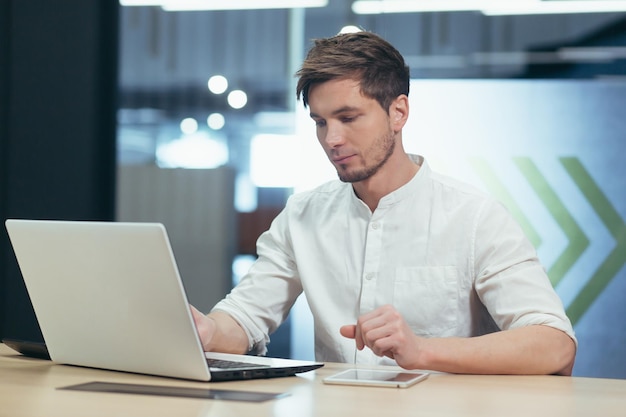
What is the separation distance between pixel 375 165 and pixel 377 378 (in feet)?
2.28

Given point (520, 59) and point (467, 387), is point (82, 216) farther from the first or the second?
point (467, 387)

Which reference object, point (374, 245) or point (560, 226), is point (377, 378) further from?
point (560, 226)

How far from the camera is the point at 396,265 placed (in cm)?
207

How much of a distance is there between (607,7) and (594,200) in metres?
0.76

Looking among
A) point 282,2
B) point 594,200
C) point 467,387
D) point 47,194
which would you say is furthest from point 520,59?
point 467,387

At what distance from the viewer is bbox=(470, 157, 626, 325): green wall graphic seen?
11.3 ft

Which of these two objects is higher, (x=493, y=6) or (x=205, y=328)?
(x=493, y=6)

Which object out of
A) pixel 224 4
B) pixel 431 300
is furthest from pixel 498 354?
pixel 224 4

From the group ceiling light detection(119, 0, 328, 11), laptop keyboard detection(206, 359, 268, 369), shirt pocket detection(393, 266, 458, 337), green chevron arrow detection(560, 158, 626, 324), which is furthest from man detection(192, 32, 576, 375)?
ceiling light detection(119, 0, 328, 11)

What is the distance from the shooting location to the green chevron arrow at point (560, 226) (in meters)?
3.47

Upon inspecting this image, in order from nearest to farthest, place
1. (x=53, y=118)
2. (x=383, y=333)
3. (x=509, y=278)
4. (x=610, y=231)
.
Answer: (x=383, y=333) < (x=509, y=278) < (x=610, y=231) < (x=53, y=118)

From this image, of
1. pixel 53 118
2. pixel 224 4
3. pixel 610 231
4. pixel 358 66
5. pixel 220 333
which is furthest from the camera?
pixel 224 4

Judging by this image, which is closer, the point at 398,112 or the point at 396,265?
the point at 396,265

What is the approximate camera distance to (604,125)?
3477 millimetres
